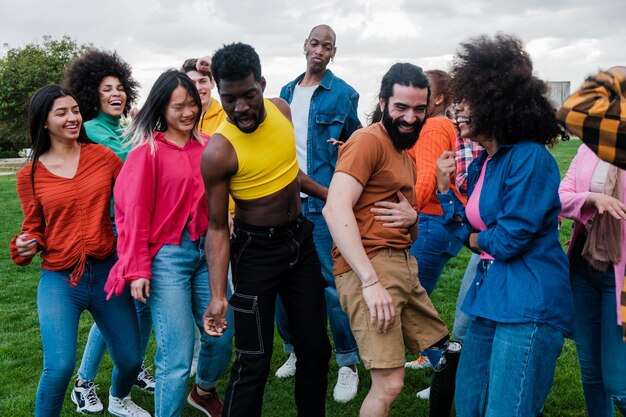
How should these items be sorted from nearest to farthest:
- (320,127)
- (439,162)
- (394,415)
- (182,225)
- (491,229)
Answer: (491,229), (439,162), (182,225), (394,415), (320,127)

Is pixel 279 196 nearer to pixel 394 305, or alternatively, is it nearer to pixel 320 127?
pixel 394 305

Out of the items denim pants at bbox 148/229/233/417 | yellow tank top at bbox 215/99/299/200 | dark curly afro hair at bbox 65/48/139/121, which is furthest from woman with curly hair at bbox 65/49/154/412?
yellow tank top at bbox 215/99/299/200

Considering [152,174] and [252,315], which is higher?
[152,174]

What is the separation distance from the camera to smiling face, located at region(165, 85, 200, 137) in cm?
398

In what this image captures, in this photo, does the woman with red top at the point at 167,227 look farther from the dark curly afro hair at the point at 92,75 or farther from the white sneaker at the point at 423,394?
the white sneaker at the point at 423,394

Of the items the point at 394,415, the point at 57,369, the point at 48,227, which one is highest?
the point at 48,227

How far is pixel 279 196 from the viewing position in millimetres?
3717

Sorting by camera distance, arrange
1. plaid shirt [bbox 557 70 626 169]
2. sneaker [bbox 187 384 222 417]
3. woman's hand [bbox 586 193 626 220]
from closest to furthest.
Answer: plaid shirt [bbox 557 70 626 169], woman's hand [bbox 586 193 626 220], sneaker [bbox 187 384 222 417]

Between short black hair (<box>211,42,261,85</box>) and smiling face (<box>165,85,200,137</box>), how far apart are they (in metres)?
0.58

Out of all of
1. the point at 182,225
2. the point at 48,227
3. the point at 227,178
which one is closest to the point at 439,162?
the point at 227,178

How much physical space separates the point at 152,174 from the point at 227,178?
0.54m

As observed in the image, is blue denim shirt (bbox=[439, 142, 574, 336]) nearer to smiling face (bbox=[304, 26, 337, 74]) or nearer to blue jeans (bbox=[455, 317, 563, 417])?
blue jeans (bbox=[455, 317, 563, 417])

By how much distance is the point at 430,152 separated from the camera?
431 centimetres

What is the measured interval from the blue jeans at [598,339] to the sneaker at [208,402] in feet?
8.25
